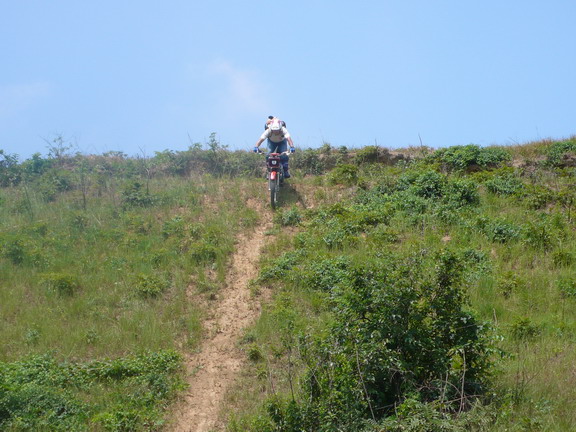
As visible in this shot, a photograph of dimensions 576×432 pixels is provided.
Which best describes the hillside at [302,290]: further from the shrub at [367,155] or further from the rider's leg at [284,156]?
the rider's leg at [284,156]

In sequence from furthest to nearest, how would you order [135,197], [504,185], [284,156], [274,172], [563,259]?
[135,197]
[284,156]
[274,172]
[504,185]
[563,259]

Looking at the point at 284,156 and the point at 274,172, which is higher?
the point at 284,156

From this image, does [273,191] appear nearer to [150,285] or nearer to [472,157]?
[150,285]

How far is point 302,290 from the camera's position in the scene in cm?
1123

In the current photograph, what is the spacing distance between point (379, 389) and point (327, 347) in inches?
30.7

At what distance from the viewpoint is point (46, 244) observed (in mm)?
13938

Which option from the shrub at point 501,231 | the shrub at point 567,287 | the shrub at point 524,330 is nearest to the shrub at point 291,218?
the shrub at point 501,231

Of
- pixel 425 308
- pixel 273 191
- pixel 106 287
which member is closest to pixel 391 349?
pixel 425 308

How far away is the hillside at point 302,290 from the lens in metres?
7.26

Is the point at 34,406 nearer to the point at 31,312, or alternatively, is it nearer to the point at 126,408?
the point at 126,408

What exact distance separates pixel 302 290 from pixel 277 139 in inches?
226

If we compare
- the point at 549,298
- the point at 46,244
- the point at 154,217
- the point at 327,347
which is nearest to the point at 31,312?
the point at 46,244

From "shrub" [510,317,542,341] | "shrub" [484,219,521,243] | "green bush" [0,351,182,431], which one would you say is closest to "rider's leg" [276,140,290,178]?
"shrub" [484,219,521,243]

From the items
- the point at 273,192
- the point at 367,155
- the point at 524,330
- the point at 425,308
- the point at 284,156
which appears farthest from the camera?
the point at 367,155
